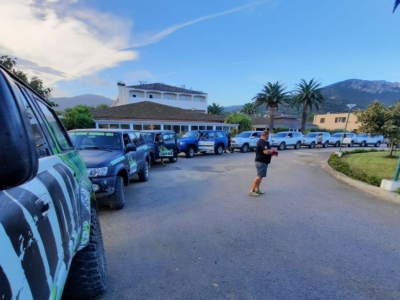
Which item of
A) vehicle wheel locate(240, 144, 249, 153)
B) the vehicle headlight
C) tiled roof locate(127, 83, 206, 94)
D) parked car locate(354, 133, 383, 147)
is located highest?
tiled roof locate(127, 83, 206, 94)

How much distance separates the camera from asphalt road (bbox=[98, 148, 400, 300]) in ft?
8.81

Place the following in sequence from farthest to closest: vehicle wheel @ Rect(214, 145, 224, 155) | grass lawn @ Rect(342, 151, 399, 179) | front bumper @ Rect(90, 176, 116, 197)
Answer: vehicle wheel @ Rect(214, 145, 224, 155)
grass lawn @ Rect(342, 151, 399, 179)
front bumper @ Rect(90, 176, 116, 197)

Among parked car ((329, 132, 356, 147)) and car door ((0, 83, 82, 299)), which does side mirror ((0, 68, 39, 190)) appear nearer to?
car door ((0, 83, 82, 299))

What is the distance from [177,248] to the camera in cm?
354

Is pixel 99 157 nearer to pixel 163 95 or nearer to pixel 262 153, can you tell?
pixel 262 153

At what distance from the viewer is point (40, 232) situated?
1144mm

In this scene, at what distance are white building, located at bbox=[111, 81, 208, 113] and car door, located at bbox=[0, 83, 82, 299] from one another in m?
45.4

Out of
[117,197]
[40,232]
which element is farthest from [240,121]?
[40,232]

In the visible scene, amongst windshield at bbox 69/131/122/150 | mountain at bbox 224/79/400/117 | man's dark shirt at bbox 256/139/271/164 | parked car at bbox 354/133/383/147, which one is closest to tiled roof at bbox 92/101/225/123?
parked car at bbox 354/133/383/147

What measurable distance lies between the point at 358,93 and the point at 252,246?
141428mm

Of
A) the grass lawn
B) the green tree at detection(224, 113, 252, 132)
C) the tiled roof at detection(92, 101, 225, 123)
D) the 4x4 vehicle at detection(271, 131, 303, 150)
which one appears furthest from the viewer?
the green tree at detection(224, 113, 252, 132)

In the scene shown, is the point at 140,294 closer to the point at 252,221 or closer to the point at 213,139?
the point at 252,221

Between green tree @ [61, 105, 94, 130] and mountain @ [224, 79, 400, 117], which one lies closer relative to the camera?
green tree @ [61, 105, 94, 130]

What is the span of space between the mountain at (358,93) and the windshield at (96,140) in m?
96.3
